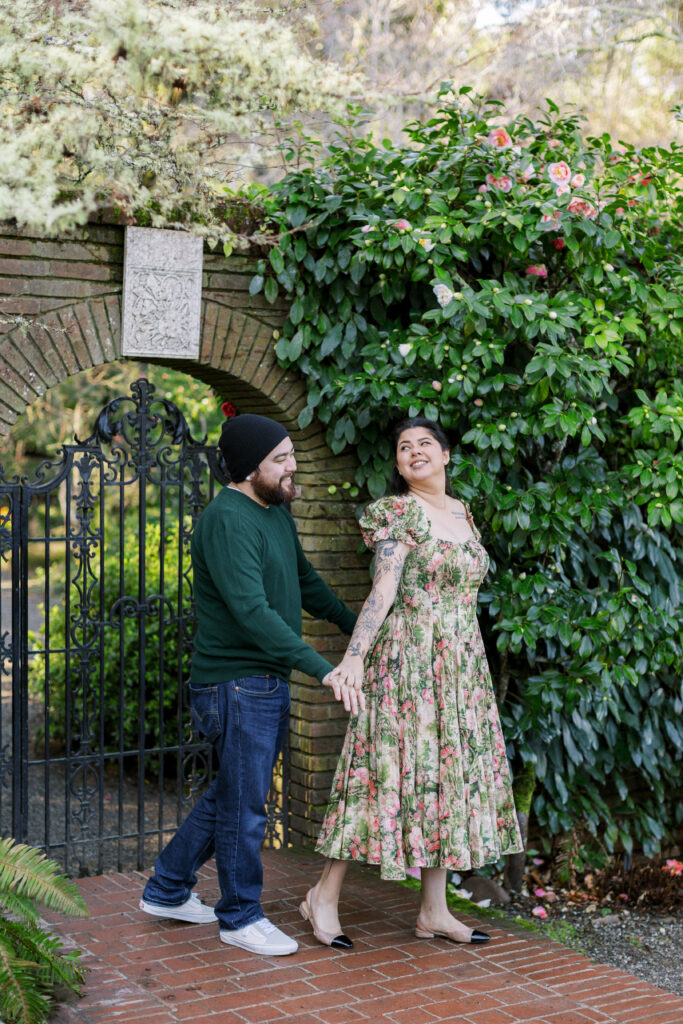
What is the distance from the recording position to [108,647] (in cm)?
753

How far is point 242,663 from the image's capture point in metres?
3.86

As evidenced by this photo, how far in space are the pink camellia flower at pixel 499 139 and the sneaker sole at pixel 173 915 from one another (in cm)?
348

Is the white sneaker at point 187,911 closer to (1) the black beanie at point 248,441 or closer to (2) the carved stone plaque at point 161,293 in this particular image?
(1) the black beanie at point 248,441

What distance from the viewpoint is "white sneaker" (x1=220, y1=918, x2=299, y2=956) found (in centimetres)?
395

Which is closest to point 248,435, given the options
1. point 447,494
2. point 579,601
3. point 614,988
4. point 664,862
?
point 447,494

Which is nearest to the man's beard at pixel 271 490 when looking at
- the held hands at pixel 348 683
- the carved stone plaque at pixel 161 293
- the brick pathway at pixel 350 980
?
the held hands at pixel 348 683

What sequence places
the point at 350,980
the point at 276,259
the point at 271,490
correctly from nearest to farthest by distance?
1. the point at 350,980
2. the point at 271,490
3. the point at 276,259

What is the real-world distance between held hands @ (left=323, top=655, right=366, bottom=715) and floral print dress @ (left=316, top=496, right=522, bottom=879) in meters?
0.31

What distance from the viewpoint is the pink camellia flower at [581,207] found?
15.6 ft

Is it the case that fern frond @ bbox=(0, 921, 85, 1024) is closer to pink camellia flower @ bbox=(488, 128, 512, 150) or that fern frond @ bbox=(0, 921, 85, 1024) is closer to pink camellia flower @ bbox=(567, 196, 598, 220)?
pink camellia flower @ bbox=(567, 196, 598, 220)

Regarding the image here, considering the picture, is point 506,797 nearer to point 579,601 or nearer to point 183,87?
point 579,601

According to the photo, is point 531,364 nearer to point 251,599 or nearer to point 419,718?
point 419,718

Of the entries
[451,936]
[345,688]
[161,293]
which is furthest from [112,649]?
[345,688]

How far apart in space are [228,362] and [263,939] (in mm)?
2534
